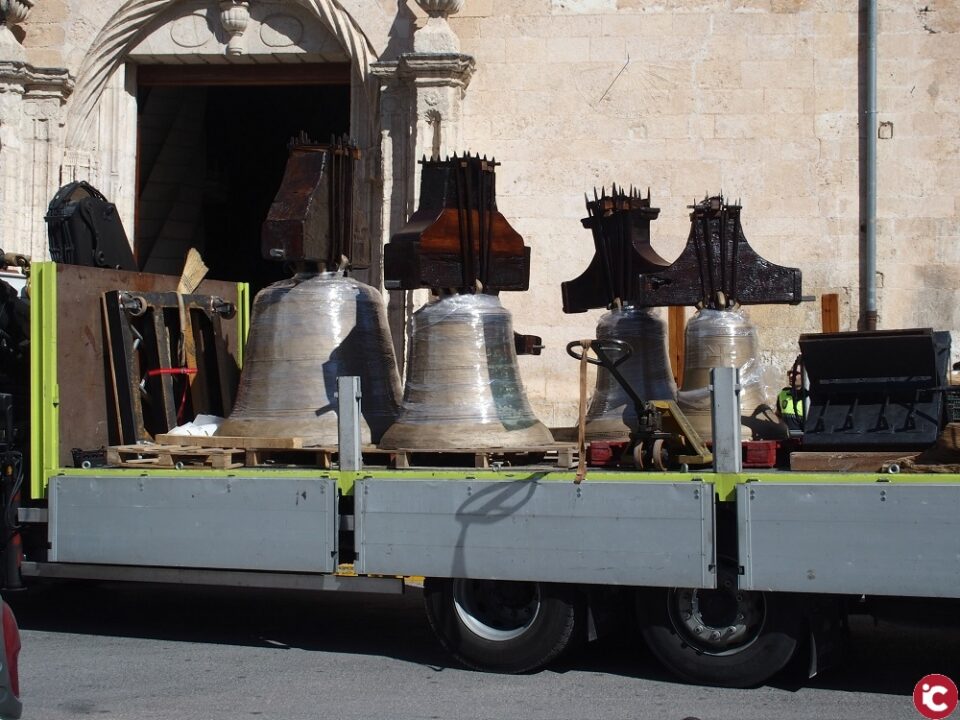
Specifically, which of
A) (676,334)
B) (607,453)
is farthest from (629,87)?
(607,453)

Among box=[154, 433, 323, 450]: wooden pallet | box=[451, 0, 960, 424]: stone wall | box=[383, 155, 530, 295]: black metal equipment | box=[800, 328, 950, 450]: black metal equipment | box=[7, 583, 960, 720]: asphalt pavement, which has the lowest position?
box=[7, 583, 960, 720]: asphalt pavement

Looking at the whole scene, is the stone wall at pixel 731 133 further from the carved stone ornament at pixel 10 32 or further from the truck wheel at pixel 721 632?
the truck wheel at pixel 721 632

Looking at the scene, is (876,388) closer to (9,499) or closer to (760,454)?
(760,454)

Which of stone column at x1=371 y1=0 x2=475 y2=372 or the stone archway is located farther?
the stone archway

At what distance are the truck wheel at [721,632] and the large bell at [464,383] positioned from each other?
137cm

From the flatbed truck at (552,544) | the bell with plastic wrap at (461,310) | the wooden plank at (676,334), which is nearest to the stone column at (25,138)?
the flatbed truck at (552,544)

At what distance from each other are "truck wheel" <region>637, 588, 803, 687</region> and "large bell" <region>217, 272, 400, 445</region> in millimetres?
2348

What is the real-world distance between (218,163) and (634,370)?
47.8 feet

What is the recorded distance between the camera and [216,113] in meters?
21.5

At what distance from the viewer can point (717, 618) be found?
6891 mm

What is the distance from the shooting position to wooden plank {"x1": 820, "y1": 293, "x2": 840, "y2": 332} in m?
12.9

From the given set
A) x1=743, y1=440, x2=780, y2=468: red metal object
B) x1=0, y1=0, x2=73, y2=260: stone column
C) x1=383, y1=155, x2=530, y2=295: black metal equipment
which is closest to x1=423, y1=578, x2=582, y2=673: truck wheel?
x1=743, y1=440, x2=780, y2=468: red metal object

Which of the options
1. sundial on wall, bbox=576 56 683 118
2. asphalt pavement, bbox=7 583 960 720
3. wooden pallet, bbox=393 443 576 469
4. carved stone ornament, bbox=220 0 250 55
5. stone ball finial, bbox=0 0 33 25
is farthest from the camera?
carved stone ornament, bbox=220 0 250 55

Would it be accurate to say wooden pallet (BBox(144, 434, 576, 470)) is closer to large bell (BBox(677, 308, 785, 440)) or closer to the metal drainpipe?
large bell (BBox(677, 308, 785, 440))
